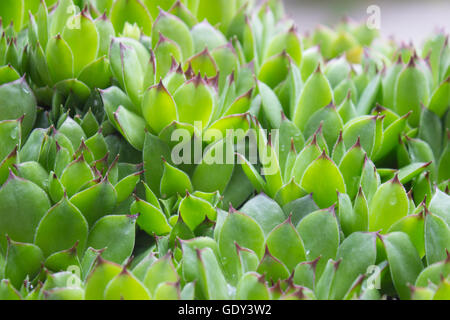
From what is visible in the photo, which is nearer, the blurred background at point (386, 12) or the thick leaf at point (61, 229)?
the thick leaf at point (61, 229)

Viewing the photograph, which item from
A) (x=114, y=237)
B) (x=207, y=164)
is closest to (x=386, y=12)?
(x=207, y=164)

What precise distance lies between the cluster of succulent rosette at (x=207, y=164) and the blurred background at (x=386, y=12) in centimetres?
384

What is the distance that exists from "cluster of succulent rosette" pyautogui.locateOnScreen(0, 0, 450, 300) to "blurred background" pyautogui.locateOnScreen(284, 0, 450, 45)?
384 cm

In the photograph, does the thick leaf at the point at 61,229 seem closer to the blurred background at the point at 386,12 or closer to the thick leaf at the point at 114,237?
the thick leaf at the point at 114,237

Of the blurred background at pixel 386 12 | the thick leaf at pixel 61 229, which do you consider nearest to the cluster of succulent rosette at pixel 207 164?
the thick leaf at pixel 61 229

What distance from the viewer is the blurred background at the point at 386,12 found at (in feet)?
16.9

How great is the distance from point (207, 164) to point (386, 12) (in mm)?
4835

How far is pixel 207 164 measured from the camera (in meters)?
1.13

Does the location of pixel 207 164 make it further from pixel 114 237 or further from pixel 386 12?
pixel 386 12

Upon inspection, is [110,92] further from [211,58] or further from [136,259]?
[136,259]

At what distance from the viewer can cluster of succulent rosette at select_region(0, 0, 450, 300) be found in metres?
0.93

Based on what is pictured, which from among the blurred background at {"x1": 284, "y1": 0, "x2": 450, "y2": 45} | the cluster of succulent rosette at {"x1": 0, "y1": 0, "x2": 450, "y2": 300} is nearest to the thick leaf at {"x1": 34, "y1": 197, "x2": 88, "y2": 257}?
the cluster of succulent rosette at {"x1": 0, "y1": 0, "x2": 450, "y2": 300}

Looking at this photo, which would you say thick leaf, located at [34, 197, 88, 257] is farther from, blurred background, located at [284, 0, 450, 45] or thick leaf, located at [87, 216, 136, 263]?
blurred background, located at [284, 0, 450, 45]
